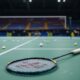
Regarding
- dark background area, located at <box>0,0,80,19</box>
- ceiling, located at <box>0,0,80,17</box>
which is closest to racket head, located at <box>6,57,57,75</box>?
ceiling, located at <box>0,0,80,17</box>

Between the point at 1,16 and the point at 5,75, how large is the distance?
855 inches

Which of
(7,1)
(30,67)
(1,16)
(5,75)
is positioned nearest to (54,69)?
(30,67)

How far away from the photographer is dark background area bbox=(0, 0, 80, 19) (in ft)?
70.5

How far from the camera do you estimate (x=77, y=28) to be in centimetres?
2097

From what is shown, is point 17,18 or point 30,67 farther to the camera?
point 17,18

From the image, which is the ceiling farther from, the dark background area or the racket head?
the racket head

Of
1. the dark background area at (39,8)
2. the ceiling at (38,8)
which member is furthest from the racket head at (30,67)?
the dark background area at (39,8)

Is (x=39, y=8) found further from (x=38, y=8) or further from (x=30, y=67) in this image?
(x=30, y=67)

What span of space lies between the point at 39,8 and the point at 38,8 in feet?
0.41

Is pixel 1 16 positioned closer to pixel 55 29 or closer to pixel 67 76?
pixel 55 29

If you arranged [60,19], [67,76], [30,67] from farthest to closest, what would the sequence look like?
[60,19]
[30,67]
[67,76]

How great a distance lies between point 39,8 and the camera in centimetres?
2283

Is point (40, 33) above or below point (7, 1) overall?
below

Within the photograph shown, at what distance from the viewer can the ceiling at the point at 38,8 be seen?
70.2 ft
